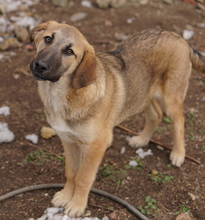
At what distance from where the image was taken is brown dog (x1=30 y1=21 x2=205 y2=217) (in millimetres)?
3746

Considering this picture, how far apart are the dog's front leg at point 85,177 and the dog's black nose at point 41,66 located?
1040mm

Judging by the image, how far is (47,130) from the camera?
5.59m

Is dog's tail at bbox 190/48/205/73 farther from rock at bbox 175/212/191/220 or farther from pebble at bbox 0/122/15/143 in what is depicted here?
pebble at bbox 0/122/15/143

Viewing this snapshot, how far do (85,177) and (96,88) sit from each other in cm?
102

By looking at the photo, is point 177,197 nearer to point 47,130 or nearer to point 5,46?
point 47,130

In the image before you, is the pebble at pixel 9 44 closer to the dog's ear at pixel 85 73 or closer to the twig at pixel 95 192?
the twig at pixel 95 192

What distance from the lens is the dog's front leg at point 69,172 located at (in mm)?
4508

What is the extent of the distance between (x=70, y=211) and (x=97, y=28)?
202 inches

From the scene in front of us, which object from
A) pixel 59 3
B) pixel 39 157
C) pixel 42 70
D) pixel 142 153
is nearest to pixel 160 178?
pixel 142 153

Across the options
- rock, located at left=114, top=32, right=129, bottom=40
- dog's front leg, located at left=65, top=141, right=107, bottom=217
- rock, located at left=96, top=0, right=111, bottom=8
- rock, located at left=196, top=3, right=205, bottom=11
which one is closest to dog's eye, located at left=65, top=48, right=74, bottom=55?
dog's front leg, located at left=65, top=141, right=107, bottom=217

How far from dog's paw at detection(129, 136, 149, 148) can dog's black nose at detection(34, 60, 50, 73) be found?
2.46m

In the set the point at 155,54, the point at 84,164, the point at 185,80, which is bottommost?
the point at 84,164

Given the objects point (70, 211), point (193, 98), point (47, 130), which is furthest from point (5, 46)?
point (70, 211)

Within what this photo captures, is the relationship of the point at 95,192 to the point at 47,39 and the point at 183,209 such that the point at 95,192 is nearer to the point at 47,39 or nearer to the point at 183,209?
the point at 183,209
